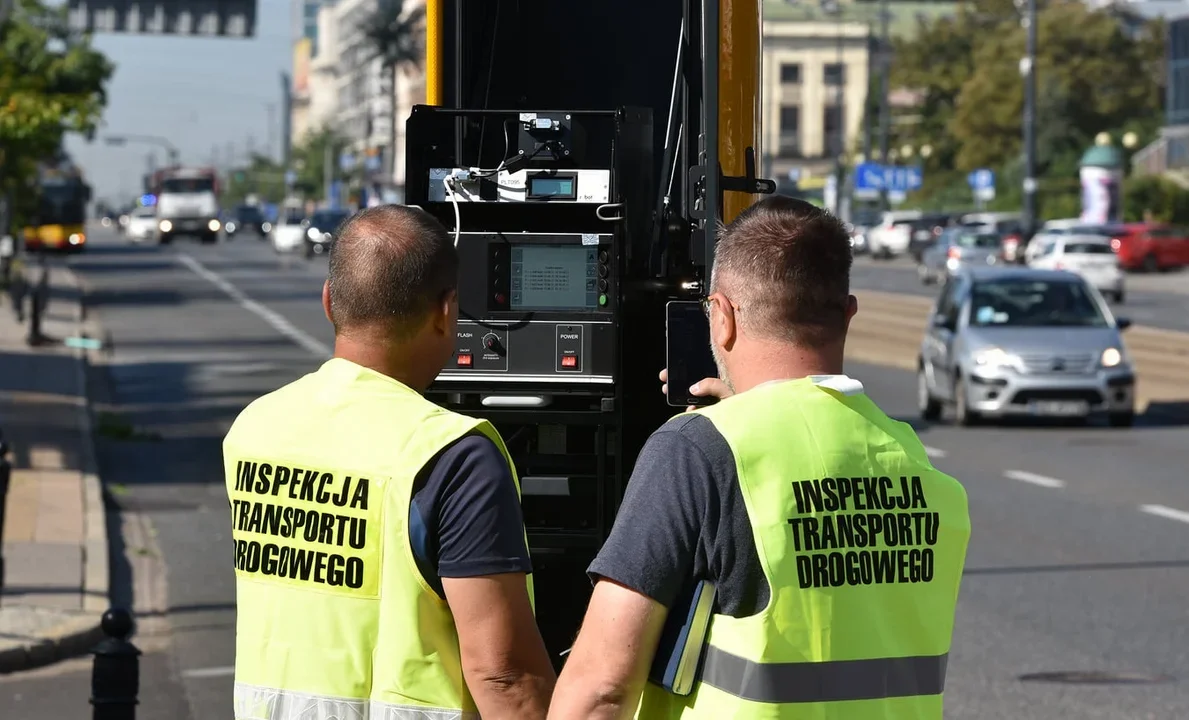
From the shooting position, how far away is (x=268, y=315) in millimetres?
40125

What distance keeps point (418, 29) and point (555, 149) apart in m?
115

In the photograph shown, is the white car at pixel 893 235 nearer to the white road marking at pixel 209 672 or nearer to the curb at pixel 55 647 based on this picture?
the curb at pixel 55 647

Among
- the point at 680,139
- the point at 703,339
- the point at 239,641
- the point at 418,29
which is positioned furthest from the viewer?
the point at 418,29

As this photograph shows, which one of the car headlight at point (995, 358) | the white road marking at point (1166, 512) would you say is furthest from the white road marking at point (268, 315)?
the white road marking at point (1166, 512)

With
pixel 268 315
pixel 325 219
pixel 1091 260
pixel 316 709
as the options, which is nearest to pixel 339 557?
pixel 316 709

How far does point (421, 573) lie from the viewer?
329 centimetres

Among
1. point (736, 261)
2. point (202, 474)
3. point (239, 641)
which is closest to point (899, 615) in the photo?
point (736, 261)

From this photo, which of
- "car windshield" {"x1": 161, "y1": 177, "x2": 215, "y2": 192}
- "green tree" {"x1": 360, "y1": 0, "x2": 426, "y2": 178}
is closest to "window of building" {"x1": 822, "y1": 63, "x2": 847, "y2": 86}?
"green tree" {"x1": 360, "y1": 0, "x2": 426, "y2": 178}

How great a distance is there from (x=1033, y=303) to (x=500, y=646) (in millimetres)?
17724

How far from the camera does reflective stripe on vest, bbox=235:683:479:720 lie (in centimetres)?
329

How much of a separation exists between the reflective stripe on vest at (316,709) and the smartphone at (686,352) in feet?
5.86

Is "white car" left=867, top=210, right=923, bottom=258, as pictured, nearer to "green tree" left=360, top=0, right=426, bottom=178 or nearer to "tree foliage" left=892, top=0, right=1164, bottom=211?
"tree foliage" left=892, top=0, right=1164, bottom=211

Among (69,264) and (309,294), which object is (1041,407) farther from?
(69,264)

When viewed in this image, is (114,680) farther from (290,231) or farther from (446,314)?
(290,231)
